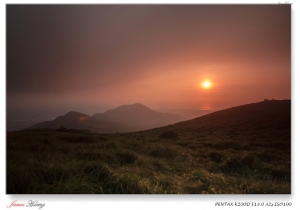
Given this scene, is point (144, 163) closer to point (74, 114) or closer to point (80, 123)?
point (80, 123)

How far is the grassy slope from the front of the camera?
11.3ft

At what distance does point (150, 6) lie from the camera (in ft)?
15.7

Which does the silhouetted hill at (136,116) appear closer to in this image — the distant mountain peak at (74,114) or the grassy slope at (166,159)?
the distant mountain peak at (74,114)

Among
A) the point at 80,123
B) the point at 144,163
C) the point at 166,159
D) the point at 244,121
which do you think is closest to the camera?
the point at 144,163

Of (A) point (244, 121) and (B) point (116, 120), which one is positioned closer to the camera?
Result: (B) point (116, 120)

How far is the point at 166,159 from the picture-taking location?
5074 mm

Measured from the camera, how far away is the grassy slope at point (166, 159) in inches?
136

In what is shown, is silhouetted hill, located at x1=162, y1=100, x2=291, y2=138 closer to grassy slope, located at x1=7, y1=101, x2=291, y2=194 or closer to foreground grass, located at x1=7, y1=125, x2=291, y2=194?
grassy slope, located at x1=7, y1=101, x2=291, y2=194

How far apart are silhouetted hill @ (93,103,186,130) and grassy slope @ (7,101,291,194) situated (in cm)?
68

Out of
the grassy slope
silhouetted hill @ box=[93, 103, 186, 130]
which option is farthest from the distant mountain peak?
the grassy slope

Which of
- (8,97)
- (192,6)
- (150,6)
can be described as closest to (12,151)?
(8,97)

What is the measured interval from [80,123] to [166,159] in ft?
9.39

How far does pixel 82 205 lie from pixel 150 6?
217 inches

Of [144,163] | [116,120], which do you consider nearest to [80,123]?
[116,120]
